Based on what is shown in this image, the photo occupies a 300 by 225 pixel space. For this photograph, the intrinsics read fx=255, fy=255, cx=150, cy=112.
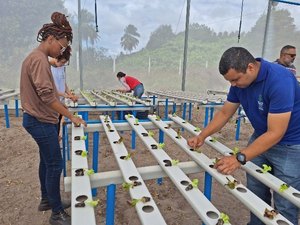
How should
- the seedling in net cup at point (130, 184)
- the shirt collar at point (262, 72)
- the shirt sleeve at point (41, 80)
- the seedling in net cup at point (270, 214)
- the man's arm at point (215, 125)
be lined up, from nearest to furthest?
the seedling in net cup at point (270, 214) → the seedling in net cup at point (130, 184) → the shirt collar at point (262, 72) → the shirt sleeve at point (41, 80) → the man's arm at point (215, 125)

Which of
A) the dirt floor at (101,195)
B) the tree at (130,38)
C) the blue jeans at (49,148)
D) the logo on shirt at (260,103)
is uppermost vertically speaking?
the tree at (130,38)

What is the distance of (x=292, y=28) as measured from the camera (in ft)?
21.9

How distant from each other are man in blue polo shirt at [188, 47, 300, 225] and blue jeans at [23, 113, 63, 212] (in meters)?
1.09

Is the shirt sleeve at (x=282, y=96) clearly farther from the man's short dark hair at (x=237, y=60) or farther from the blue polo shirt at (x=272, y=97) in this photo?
the man's short dark hair at (x=237, y=60)

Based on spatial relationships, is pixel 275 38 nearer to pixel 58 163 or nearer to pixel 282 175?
pixel 282 175

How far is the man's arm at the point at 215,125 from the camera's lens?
1610 mm

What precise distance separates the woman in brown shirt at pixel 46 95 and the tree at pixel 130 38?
4.29 meters

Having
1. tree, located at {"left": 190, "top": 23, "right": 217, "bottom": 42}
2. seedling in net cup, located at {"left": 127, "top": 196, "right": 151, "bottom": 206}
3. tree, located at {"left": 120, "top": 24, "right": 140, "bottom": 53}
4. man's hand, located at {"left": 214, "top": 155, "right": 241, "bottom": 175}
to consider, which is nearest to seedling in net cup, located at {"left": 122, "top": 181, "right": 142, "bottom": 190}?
seedling in net cup, located at {"left": 127, "top": 196, "right": 151, "bottom": 206}

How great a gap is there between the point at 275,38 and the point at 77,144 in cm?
680

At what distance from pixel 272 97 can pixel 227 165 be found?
0.40m

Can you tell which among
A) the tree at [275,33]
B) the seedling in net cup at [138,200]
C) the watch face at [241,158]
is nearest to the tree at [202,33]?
the tree at [275,33]

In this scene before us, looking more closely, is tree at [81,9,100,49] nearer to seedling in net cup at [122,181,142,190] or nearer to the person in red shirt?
the person in red shirt

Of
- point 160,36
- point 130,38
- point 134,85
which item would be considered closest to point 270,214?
point 134,85

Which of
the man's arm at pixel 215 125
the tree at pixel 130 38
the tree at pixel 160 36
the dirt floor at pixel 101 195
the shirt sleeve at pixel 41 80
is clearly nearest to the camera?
the shirt sleeve at pixel 41 80
